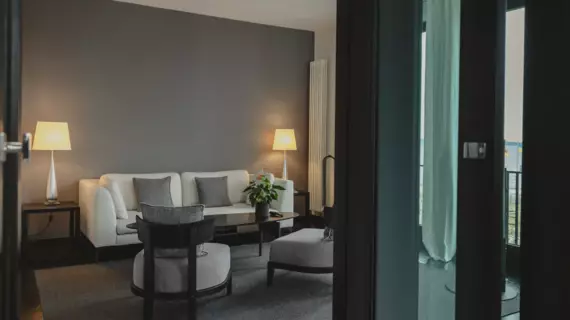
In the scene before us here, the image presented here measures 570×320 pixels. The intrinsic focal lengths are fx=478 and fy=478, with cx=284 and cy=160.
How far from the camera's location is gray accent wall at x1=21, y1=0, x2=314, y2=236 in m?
5.16

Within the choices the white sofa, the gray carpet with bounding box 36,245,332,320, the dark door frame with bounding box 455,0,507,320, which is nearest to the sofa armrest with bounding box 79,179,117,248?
the white sofa

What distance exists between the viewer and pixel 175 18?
19.4 feet

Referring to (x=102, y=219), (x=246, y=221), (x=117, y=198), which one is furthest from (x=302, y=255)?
(x=117, y=198)

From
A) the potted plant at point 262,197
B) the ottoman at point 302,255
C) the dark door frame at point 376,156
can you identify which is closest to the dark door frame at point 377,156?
the dark door frame at point 376,156

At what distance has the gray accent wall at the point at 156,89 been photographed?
203 inches

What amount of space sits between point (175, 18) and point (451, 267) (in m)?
5.10

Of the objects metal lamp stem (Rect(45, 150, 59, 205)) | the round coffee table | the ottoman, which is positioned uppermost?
metal lamp stem (Rect(45, 150, 59, 205))

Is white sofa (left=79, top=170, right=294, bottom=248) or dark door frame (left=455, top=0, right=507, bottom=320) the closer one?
dark door frame (left=455, top=0, right=507, bottom=320)

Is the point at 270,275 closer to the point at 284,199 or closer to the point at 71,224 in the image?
the point at 284,199

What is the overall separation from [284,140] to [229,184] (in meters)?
1.01

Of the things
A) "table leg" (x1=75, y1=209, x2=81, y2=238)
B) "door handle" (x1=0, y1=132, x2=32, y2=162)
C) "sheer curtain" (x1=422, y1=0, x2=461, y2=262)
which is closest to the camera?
"door handle" (x1=0, y1=132, x2=32, y2=162)

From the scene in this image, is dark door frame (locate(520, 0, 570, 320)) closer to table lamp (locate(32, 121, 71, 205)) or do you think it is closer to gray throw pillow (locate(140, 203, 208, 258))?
gray throw pillow (locate(140, 203, 208, 258))

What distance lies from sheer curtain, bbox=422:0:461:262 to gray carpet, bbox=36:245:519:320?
5.07 ft

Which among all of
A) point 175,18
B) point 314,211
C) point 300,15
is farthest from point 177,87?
point 314,211
